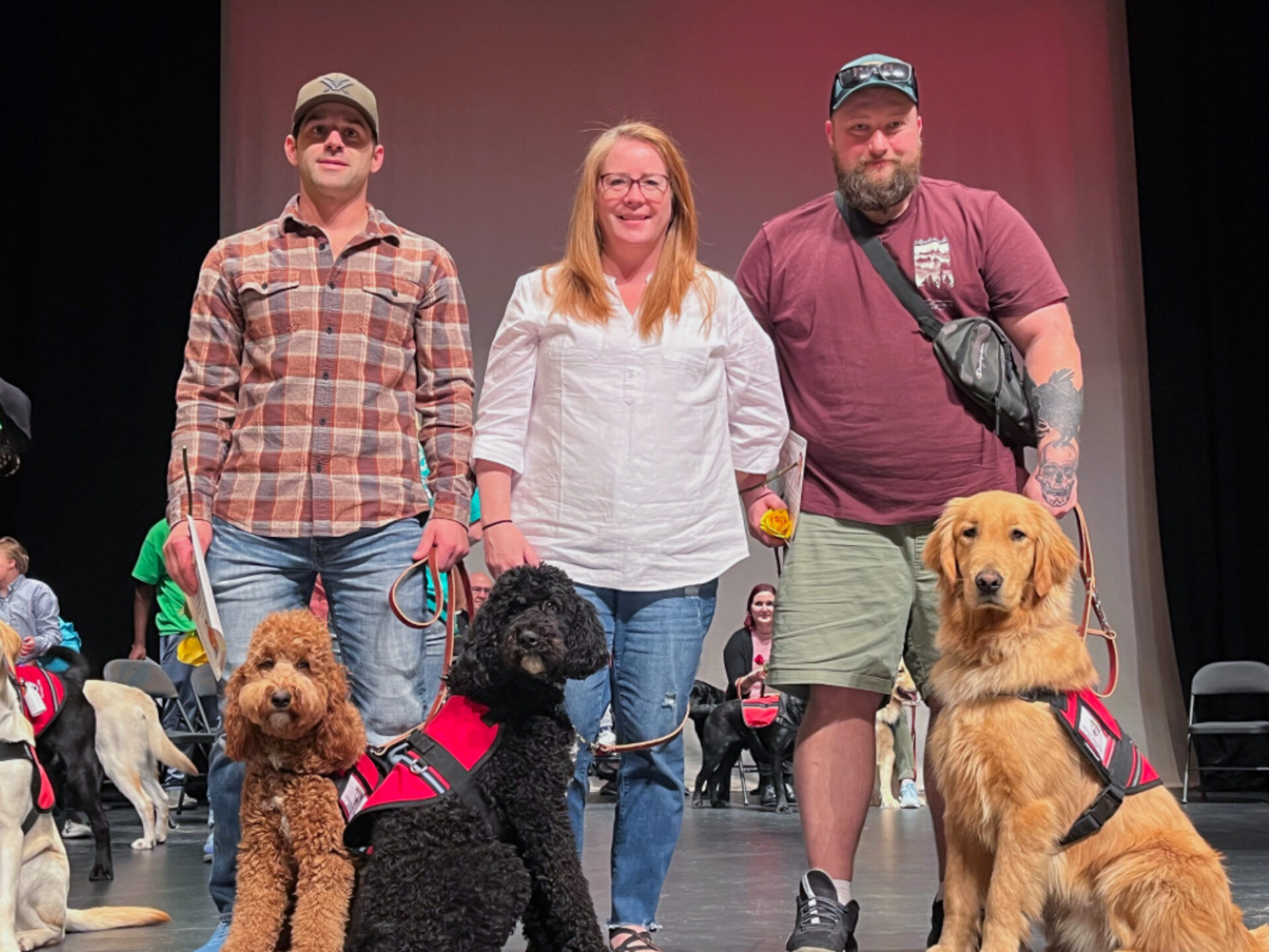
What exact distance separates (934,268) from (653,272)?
1.94 ft

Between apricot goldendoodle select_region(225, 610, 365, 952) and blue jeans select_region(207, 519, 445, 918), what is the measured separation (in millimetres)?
82

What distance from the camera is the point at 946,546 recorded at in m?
2.45

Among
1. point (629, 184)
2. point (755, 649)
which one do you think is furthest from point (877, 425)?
point (755, 649)

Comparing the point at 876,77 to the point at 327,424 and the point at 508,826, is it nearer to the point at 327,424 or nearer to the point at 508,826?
the point at 327,424

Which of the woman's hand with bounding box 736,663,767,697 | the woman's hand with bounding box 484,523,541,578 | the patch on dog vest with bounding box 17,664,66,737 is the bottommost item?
the woman's hand with bounding box 736,663,767,697

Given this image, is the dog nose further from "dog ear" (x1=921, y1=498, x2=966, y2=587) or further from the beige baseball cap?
the beige baseball cap

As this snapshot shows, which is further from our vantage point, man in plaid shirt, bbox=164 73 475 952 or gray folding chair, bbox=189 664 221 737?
gray folding chair, bbox=189 664 221 737

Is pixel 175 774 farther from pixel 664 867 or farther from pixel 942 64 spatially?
pixel 942 64

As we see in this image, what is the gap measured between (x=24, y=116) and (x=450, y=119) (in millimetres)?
2329

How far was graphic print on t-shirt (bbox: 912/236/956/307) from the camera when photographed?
8.89ft

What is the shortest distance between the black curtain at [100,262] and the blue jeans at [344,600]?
5.24 m

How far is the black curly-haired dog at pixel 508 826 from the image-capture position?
6.68 ft

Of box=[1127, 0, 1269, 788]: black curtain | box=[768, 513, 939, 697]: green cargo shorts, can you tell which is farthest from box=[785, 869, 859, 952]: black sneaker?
box=[1127, 0, 1269, 788]: black curtain

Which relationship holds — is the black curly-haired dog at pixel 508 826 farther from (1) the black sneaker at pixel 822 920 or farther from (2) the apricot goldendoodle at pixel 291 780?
(1) the black sneaker at pixel 822 920
